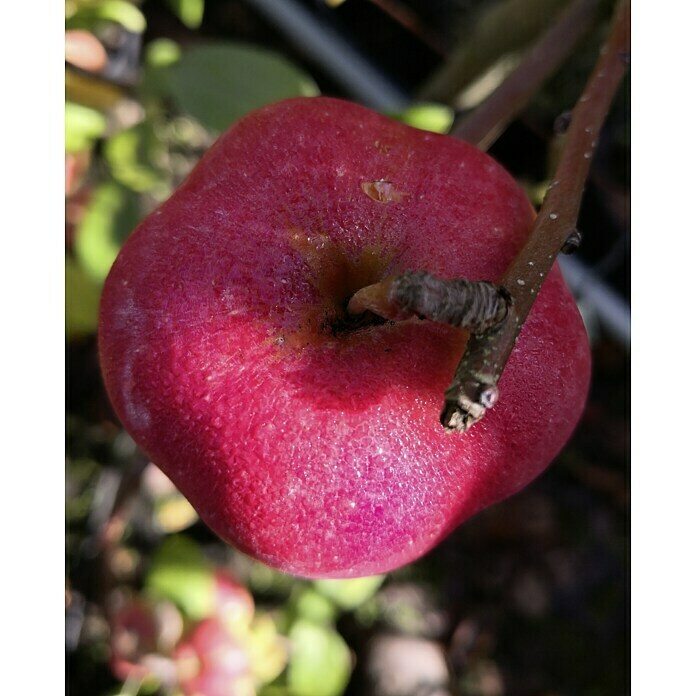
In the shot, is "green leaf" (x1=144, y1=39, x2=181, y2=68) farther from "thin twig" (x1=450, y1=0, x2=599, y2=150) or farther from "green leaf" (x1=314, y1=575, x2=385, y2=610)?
"green leaf" (x1=314, y1=575, x2=385, y2=610)

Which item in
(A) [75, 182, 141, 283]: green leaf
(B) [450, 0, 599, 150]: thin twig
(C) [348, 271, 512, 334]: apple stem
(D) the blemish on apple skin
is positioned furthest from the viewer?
(A) [75, 182, 141, 283]: green leaf

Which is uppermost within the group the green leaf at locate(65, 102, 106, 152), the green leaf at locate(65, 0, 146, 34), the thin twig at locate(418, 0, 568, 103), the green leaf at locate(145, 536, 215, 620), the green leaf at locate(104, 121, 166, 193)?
the thin twig at locate(418, 0, 568, 103)

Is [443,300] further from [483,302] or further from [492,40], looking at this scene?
[492,40]

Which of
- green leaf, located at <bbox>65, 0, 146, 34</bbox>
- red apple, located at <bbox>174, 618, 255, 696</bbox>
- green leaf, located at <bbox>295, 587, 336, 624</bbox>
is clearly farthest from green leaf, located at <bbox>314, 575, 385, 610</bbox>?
green leaf, located at <bbox>65, 0, 146, 34</bbox>

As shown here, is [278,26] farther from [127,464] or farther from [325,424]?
[325,424]

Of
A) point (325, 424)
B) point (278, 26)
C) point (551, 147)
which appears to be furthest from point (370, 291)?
point (278, 26)

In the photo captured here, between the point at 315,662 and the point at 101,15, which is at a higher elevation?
the point at 101,15

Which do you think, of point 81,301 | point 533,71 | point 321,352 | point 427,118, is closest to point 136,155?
point 81,301
